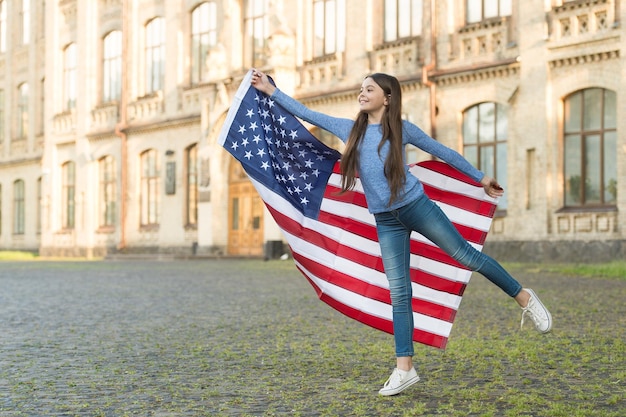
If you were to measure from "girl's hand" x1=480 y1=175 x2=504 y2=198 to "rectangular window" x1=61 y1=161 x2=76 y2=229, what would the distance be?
3890 cm

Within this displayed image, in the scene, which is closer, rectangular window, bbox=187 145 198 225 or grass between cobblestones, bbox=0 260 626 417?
grass between cobblestones, bbox=0 260 626 417

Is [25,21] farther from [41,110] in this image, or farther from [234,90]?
[234,90]

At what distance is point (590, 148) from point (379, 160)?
19.3m

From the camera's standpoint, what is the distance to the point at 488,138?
26984mm

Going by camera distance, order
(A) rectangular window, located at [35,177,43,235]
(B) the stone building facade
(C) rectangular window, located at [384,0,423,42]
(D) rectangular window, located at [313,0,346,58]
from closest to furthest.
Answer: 1. (B) the stone building facade
2. (C) rectangular window, located at [384,0,423,42]
3. (D) rectangular window, located at [313,0,346,58]
4. (A) rectangular window, located at [35,177,43,235]

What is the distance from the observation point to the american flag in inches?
274

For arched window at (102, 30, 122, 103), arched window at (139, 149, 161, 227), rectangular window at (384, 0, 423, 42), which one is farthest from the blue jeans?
arched window at (102, 30, 122, 103)

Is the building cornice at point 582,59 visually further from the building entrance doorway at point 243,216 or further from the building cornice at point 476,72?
the building entrance doorway at point 243,216

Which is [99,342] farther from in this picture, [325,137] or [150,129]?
[150,129]

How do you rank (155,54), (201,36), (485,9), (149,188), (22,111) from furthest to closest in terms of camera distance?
(22,111) → (155,54) → (149,188) → (201,36) → (485,9)

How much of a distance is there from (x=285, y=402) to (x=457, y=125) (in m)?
22.4

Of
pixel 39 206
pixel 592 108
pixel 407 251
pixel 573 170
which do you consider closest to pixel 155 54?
pixel 39 206

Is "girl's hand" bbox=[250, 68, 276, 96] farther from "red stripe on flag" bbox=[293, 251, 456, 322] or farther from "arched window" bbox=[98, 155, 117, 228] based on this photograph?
"arched window" bbox=[98, 155, 117, 228]

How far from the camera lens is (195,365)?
24.5 feet
